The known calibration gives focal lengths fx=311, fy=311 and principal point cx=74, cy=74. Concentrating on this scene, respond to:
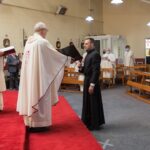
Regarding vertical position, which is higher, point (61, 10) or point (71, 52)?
point (61, 10)

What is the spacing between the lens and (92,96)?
5.49m

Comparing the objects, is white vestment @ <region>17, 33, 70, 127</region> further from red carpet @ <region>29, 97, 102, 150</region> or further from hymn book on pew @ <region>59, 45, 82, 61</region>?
hymn book on pew @ <region>59, 45, 82, 61</region>

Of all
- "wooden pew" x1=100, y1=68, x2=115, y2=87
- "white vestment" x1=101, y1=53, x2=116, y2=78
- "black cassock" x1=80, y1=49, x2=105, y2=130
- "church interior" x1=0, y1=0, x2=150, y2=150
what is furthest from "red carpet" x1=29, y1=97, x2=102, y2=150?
"white vestment" x1=101, y1=53, x2=116, y2=78

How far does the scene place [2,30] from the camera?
1101 centimetres

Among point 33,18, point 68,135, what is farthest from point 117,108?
point 33,18

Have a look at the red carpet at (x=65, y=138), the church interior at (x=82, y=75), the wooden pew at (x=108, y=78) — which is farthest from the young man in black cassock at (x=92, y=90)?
the wooden pew at (x=108, y=78)

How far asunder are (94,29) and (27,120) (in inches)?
475

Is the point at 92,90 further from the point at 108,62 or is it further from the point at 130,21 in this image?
the point at 130,21

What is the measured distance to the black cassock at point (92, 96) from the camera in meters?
5.42

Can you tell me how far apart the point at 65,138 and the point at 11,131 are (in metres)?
0.76

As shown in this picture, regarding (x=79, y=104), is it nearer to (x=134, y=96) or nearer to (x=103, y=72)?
(x=134, y=96)

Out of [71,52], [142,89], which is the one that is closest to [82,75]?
[142,89]

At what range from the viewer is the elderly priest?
4340 millimetres

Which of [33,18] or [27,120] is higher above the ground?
[33,18]
